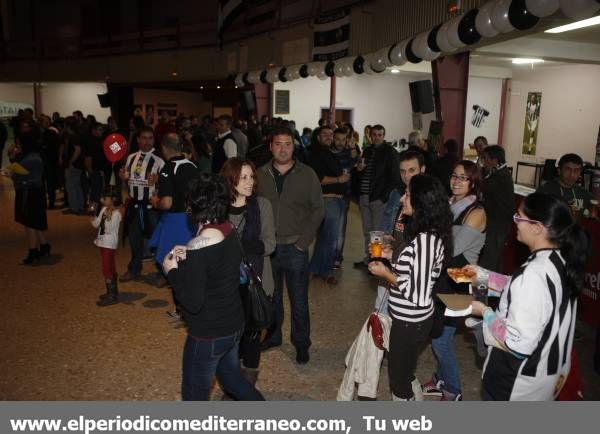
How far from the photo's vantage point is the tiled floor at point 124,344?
378 cm

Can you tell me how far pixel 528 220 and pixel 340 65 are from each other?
8.71 metres

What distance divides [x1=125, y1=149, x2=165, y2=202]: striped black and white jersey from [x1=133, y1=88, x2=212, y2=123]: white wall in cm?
1488

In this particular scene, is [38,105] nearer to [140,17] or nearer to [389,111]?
[140,17]

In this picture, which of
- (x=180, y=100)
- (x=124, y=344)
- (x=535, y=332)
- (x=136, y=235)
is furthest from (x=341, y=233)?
(x=180, y=100)

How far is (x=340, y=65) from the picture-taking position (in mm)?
10320

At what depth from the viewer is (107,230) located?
17.5ft

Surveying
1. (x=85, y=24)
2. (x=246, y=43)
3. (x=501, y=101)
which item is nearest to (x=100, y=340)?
(x=246, y=43)

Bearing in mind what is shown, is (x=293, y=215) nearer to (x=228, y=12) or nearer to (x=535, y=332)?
(x=535, y=332)

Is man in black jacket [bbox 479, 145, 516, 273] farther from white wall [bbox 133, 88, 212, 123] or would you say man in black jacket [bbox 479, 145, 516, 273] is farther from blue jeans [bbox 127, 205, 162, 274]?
white wall [bbox 133, 88, 212, 123]

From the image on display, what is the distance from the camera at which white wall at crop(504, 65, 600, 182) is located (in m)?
13.7

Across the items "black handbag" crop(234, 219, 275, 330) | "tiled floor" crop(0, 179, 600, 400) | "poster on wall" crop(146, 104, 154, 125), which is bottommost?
"tiled floor" crop(0, 179, 600, 400)

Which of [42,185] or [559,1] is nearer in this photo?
[559,1]

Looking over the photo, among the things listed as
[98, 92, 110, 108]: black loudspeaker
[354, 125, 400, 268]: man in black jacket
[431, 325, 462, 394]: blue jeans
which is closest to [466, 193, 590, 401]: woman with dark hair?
[431, 325, 462, 394]: blue jeans

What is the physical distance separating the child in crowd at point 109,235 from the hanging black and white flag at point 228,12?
9.81m
